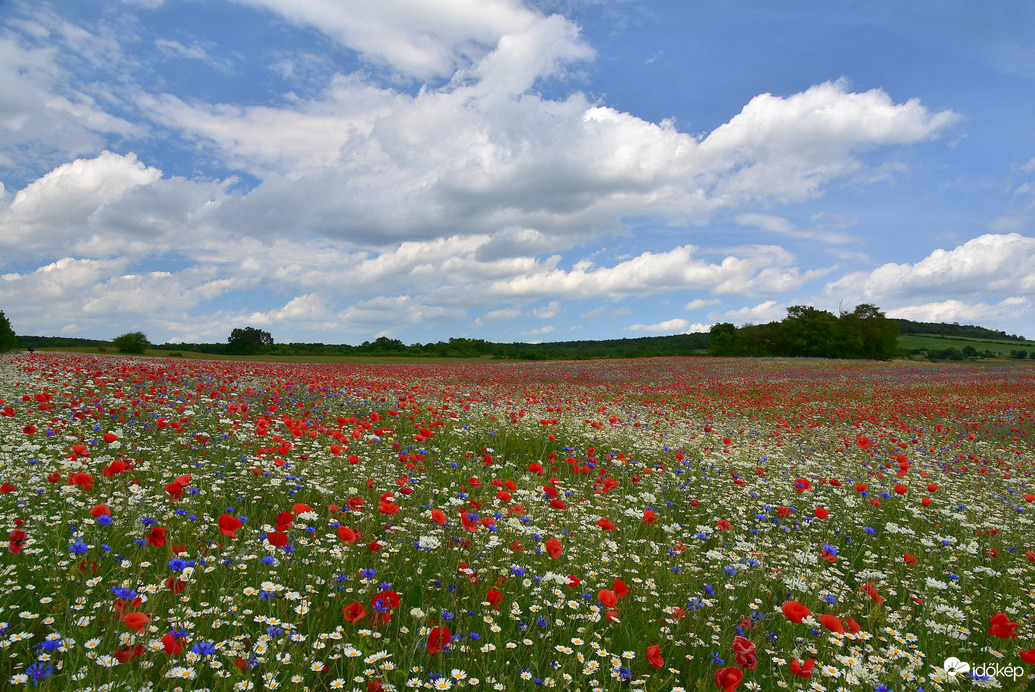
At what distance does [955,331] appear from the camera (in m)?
119

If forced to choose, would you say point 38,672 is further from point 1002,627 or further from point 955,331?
point 955,331

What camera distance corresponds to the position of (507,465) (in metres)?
7.36

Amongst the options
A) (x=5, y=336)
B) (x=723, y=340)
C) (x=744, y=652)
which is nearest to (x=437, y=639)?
(x=744, y=652)

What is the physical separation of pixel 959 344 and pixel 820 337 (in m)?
40.6

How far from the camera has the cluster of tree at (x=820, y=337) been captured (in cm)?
7675

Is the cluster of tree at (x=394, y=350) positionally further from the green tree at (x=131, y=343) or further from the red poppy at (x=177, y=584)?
the red poppy at (x=177, y=584)

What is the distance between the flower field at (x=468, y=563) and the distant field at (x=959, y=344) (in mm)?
98763

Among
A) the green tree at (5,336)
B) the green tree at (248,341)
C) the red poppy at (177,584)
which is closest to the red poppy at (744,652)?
the red poppy at (177,584)

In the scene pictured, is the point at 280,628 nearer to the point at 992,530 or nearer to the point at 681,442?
Result: the point at 992,530

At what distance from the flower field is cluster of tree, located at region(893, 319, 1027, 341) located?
12917cm

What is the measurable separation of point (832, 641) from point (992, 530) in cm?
420

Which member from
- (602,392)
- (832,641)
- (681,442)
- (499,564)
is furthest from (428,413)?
(602,392)

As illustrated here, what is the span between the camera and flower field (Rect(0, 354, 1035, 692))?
2.63 m

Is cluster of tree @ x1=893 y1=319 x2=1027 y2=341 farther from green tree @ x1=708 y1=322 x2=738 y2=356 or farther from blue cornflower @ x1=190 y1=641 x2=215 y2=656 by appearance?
blue cornflower @ x1=190 y1=641 x2=215 y2=656
